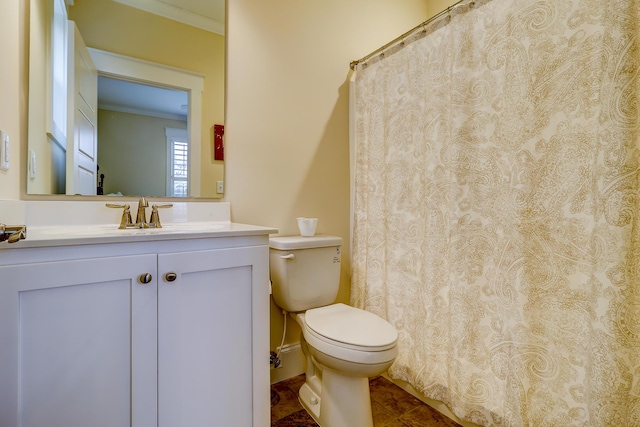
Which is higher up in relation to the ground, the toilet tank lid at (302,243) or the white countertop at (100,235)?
the white countertop at (100,235)

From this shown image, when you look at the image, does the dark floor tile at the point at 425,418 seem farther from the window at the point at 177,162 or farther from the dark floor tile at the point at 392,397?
the window at the point at 177,162

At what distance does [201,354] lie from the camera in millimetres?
979

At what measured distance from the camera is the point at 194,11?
1463 millimetres

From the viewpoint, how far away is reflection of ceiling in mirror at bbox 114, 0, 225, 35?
138cm

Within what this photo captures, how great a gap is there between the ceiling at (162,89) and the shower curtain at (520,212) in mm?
944

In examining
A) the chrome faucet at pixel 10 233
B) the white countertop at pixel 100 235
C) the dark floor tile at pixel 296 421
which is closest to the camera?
the chrome faucet at pixel 10 233

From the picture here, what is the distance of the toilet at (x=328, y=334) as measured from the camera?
1.14 metres

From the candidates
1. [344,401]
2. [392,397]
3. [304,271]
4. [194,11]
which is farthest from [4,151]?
[392,397]

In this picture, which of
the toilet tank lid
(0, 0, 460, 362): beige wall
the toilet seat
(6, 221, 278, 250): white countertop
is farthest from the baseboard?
(6, 221, 278, 250): white countertop

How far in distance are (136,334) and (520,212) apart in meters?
1.33

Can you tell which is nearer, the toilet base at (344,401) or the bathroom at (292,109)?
the toilet base at (344,401)

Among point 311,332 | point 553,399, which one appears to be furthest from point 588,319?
point 311,332

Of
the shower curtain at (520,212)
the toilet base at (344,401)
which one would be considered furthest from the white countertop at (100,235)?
the shower curtain at (520,212)

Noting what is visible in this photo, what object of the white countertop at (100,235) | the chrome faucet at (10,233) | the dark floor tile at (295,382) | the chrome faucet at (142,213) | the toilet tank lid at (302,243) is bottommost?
the dark floor tile at (295,382)
